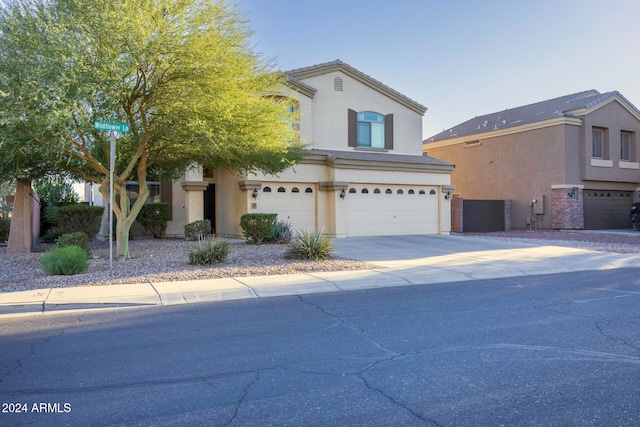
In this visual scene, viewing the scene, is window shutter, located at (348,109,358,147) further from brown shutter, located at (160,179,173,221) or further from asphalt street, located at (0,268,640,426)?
asphalt street, located at (0,268,640,426)

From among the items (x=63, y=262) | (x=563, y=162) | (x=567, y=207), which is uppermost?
(x=563, y=162)

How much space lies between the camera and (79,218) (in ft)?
→ 63.7

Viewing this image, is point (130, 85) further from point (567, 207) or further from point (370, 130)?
point (567, 207)

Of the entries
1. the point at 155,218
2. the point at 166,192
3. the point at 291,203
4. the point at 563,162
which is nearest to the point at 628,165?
the point at 563,162

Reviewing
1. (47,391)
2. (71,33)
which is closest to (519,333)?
(47,391)

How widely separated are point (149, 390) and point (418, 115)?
24.2m

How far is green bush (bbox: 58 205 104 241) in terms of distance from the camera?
19203 mm

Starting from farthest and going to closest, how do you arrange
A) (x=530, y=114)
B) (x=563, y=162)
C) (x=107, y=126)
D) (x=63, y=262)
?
1. (x=530, y=114)
2. (x=563, y=162)
3. (x=63, y=262)
4. (x=107, y=126)

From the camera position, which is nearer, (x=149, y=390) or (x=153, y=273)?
(x=149, y=390)

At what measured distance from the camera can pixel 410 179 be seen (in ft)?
83.4

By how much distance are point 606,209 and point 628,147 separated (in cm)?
431

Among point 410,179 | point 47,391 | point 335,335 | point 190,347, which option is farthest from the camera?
point 410,179

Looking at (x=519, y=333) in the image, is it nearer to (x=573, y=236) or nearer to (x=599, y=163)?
(x=573, y=236)

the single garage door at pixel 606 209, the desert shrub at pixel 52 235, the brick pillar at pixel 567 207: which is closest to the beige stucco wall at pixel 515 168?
the brick pillar at pixel 567 207
